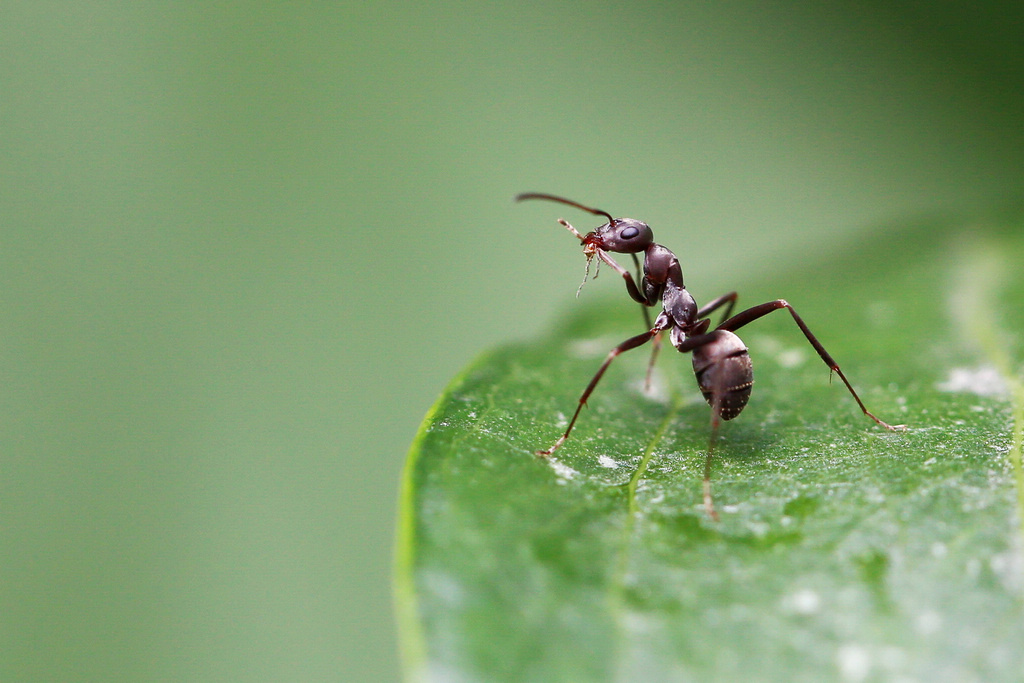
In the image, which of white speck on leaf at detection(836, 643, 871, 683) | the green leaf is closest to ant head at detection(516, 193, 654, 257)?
the green leaf

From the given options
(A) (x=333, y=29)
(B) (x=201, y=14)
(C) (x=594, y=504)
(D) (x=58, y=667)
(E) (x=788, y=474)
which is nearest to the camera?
(C) (x=594, y=504)

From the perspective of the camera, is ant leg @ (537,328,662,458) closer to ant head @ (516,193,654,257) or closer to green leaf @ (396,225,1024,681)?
green leaf @ (396,225,1024,681)

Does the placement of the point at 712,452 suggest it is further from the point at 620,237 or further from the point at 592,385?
the point at 620,237

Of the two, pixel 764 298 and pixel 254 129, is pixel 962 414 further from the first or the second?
pixel 254 129

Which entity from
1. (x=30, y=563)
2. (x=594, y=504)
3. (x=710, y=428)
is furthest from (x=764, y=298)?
(x=30, y=563)

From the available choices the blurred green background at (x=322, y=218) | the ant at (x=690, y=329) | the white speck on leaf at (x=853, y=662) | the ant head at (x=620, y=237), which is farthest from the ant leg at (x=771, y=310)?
the white speck on leaf at (x=853, y=662)

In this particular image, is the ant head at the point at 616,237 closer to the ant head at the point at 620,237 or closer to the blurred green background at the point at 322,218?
the ant head at the point at 620,237
